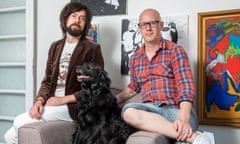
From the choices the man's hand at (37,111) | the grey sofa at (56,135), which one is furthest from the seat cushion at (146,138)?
the man's hand at (37,111)

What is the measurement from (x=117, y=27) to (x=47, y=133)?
125cm

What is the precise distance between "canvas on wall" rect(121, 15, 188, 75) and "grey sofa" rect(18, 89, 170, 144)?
863 millimetres

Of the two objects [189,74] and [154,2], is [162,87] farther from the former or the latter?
[154,2]

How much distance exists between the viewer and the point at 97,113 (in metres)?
1.90

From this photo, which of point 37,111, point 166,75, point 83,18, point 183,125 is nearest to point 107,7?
point 83,18

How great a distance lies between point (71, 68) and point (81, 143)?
1.90 feet

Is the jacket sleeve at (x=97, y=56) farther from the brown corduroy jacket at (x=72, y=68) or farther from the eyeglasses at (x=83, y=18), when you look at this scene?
the eyeglasses at (x=83, y=18)

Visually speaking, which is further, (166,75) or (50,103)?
(50,103)

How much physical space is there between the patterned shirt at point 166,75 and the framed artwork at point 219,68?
480 mm

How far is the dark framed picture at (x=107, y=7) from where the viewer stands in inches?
109

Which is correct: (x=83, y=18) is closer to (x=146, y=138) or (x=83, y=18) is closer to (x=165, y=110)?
(x=165, y=110)

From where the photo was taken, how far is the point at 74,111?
2.20 metres

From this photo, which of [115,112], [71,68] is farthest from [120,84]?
[115,112]

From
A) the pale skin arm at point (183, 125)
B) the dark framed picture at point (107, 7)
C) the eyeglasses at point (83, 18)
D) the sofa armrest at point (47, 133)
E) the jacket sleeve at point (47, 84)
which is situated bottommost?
the sofa armrest at point (47, 133)
